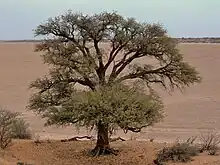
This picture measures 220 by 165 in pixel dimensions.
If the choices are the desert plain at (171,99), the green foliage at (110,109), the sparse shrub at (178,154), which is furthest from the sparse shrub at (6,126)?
the sparse shrub at (178,154)

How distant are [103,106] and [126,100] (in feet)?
3.32

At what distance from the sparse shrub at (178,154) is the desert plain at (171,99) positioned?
25.6 feet

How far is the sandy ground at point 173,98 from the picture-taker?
32906 mm

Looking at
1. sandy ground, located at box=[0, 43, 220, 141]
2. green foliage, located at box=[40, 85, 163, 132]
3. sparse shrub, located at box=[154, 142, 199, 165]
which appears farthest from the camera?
sandy ground, located at box=[0, 43, 220, 141]

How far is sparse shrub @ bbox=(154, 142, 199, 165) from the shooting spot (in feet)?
65.7

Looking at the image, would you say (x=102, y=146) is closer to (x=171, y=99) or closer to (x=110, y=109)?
(x=110, y=109)

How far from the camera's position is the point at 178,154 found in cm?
2022

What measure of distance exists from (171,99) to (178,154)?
26736mm

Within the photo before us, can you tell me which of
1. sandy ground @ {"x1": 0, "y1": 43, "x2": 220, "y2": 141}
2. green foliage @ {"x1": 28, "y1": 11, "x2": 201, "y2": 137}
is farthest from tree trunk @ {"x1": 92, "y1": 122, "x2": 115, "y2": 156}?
sandy ground @ {"x1": 0, "y1": 43, "x2": 220, "y2": 141}

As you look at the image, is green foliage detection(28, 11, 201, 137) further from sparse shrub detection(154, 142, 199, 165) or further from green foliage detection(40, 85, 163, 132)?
sparse shrub detection(154, 142, 199, 165)

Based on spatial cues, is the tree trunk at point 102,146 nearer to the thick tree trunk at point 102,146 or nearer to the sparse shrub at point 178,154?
the thick tree trunk at point 102,146

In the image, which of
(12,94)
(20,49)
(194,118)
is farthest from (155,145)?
(20,49)

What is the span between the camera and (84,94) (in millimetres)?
20391

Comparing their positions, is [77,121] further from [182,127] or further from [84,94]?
[182,127]
